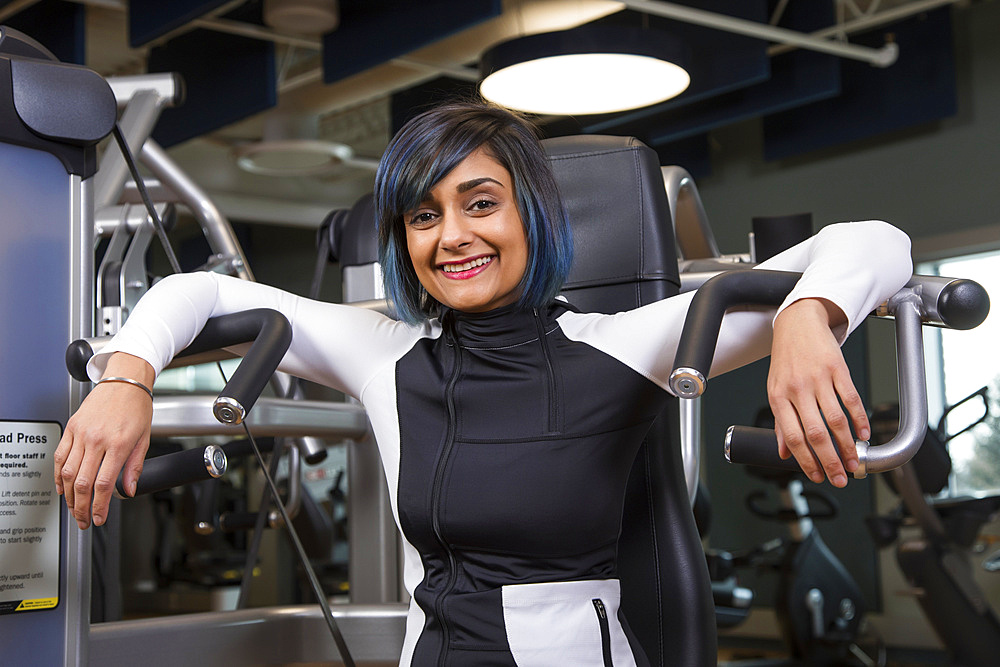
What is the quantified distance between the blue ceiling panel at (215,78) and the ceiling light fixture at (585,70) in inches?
59.5

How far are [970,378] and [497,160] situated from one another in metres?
5.38

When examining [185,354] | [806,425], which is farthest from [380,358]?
[806,425]

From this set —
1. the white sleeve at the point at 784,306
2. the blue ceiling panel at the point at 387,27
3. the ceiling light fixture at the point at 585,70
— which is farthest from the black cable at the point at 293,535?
the blue ceiling panel at the point at 387,27

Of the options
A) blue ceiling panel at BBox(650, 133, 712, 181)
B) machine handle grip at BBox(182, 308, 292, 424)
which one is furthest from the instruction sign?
blue ceiling panel at BBox(650, 133, 712, 181)

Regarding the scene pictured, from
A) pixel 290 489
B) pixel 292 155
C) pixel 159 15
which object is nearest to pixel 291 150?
pixel 292 155

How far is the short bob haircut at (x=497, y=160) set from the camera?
48.4 inches

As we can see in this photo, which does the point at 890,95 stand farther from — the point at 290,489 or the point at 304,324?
the point at 304,324

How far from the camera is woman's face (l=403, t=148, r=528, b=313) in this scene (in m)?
1.22

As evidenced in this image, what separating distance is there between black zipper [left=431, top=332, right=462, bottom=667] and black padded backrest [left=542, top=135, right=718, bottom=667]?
0.24 meters

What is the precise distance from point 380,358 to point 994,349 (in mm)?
5323

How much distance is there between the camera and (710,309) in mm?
976

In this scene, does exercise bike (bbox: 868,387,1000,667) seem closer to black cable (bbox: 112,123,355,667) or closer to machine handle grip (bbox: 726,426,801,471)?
black cable (bbox: 112,123,355,667)

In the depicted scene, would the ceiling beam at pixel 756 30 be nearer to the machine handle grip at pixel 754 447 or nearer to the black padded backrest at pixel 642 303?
the black padded backrest at pixel 642 303

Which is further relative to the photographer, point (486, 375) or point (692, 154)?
point (692, 154)
